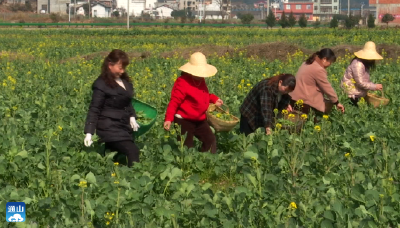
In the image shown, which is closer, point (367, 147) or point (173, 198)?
point (173, 198)

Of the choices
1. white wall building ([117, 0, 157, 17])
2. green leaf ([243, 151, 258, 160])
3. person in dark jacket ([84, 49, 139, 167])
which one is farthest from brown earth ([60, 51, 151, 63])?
white wall building ([117, 0, 157, 17])

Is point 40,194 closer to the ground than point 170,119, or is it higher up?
closer to the ground

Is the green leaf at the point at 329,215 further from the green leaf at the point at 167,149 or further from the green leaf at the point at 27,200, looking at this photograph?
the green leaf at the point at 167,149

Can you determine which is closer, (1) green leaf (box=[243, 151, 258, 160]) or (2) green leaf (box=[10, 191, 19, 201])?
(2) green leaf (box=[10, 191, 19, 201])

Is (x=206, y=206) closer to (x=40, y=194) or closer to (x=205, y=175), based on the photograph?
(x=40, y=194)

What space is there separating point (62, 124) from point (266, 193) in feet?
12.0

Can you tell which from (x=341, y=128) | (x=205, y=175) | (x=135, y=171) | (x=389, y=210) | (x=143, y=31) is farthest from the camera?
(x=143, y=31)

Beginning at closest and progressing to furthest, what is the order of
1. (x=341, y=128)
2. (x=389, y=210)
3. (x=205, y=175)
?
(x=389, y=210), (x=205, y=175), (x=341, y=128)

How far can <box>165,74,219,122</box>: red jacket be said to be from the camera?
25.3 feet

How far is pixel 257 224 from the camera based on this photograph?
5352mm

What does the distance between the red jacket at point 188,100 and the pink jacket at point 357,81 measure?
2.99 meters

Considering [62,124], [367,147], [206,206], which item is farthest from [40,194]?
[367,147]

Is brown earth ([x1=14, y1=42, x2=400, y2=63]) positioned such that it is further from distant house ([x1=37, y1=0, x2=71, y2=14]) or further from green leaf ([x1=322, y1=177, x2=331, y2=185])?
distant house ([x1=37, y1=0, x2=71, y2=14])

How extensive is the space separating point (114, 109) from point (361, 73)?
4.25 m
